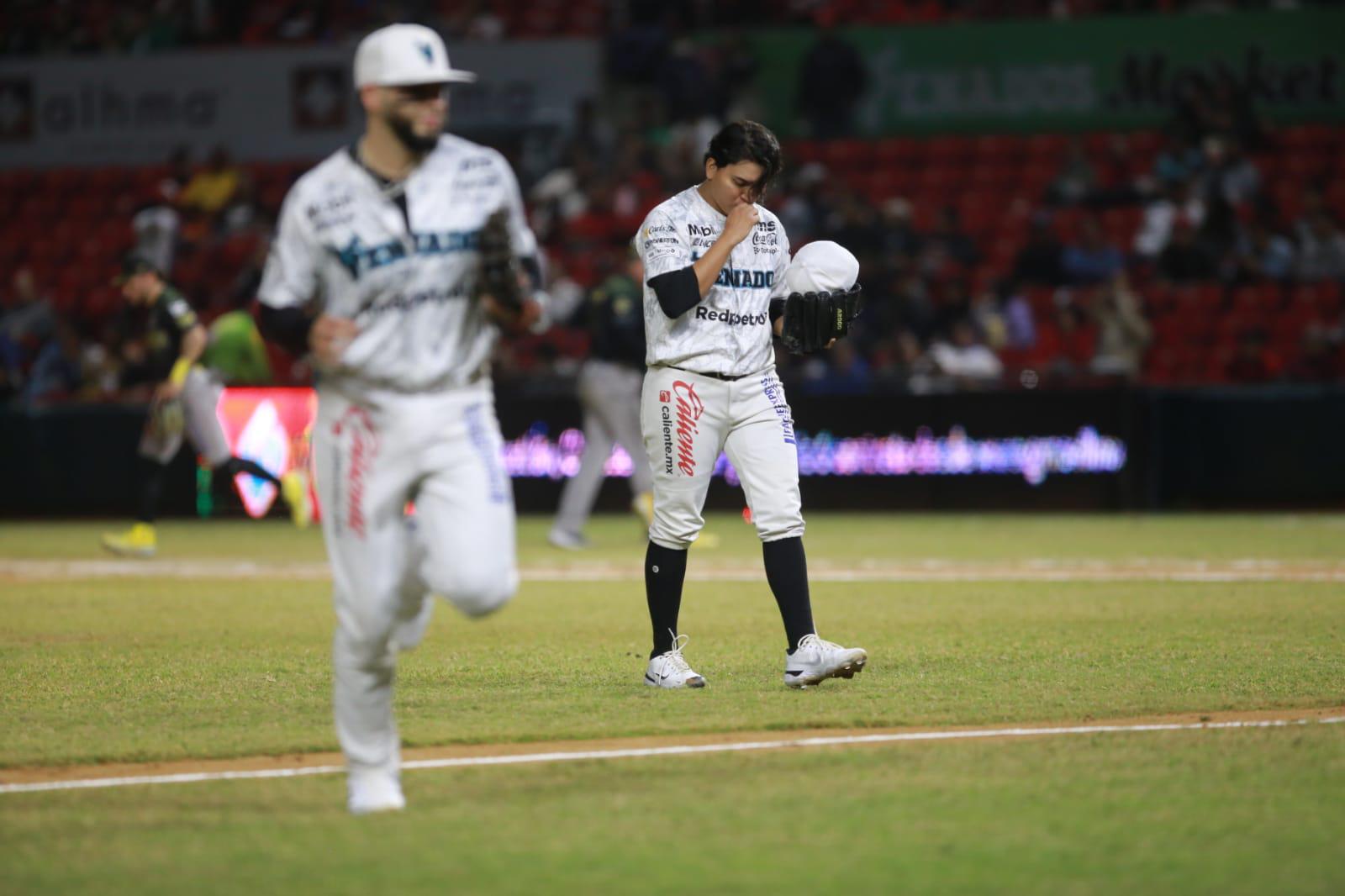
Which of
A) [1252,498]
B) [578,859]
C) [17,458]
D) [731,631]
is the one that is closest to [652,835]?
[578,859]

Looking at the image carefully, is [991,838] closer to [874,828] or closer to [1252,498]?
[874,828]

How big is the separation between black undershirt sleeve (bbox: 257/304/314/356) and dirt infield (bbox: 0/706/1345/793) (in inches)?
56.5

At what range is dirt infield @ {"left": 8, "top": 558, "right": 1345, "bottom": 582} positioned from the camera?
12.5 metres

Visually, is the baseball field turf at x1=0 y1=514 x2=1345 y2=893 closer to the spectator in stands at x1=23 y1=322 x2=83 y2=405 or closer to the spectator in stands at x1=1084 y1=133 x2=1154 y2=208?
the spectator in stands at x1=23 y1=322 x2=83 y2=405

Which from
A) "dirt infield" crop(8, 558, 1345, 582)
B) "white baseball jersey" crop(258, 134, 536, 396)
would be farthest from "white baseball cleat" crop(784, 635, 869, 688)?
"dirt infield" crop(8, 558, 1345, 582)

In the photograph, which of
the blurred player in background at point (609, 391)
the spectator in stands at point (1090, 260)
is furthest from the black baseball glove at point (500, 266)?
the spectator in stands at point (1090, 260)

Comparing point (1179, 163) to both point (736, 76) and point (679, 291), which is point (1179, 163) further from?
point (679, 291)

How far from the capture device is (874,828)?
16.1 feet

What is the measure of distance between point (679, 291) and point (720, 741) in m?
1.95

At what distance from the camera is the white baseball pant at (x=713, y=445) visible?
24.7ft

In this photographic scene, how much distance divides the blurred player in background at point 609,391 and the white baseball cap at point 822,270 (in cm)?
767

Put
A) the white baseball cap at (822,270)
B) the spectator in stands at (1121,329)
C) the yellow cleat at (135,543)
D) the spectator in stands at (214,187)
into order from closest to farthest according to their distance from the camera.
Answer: the white baseball cap at (822,270), the yellow cleat at (135,543), the spectator in stands at (1121,329), the spectator in stands at (214,187)

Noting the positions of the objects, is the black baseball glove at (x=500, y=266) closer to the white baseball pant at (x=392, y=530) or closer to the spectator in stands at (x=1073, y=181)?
the white baseball pant at (x=392, y=530)

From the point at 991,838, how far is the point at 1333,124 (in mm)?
20987
